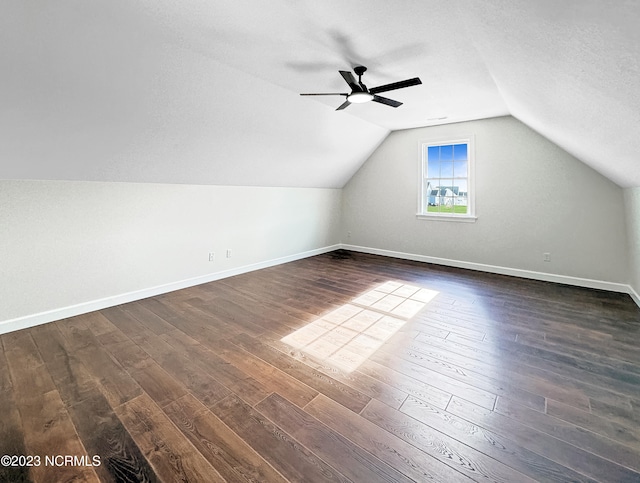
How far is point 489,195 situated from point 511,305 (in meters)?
2.14

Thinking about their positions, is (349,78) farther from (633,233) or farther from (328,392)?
(633,233)

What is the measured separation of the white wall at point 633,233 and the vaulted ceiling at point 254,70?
246 millimetres

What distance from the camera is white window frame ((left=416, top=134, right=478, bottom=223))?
5.05 meters

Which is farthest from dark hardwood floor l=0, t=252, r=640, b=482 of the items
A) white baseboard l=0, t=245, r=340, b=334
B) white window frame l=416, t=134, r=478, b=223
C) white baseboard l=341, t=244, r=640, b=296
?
white window frame l=416, t=134, r=478, b=223

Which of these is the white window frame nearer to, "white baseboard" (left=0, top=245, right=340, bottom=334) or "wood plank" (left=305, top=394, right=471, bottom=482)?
"white baseboard" (left=0, top=245, right=340, bottom=334)

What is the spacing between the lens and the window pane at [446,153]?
5.36m

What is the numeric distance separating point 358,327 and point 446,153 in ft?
13.1

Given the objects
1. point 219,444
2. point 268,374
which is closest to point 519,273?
point 268,374

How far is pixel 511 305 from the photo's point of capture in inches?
138

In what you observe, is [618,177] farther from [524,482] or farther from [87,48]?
[87,48]

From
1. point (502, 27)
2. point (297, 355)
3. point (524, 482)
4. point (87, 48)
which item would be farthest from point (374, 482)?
point (87, 48)

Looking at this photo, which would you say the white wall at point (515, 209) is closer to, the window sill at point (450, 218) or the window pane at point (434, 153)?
the window sill at point (450, 218)

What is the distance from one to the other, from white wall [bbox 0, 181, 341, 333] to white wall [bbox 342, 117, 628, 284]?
256 cm

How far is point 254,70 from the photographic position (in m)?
2.92
